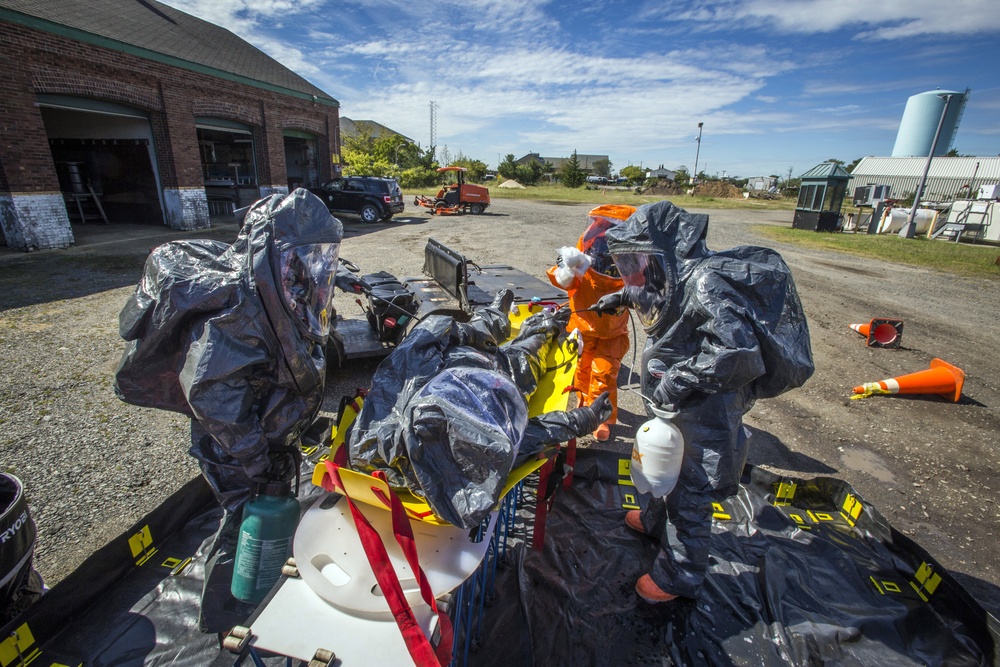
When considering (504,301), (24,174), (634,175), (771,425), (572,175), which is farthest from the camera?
(634,175)

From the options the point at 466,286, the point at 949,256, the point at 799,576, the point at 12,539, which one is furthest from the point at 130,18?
the point at 949,256

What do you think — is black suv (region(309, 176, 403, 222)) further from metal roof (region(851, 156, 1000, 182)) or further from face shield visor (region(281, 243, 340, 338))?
metal roof (region(851, 156, 1000, 182))

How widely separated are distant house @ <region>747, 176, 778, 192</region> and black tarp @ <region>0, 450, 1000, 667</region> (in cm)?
4832

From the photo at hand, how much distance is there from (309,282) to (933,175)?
44524 mm

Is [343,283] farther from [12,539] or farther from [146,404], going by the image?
[12,539]

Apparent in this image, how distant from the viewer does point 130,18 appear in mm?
12789

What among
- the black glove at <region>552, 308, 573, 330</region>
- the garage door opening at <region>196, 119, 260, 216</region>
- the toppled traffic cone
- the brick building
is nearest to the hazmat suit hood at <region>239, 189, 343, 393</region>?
the black glove at <region>552, 308, 573, 330</region>

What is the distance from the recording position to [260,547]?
1876mm

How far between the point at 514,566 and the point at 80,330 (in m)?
6.08

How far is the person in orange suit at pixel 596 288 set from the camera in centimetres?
327

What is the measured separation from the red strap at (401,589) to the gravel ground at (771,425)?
212 cm

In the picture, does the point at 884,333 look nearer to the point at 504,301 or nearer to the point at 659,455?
the point at 504,301

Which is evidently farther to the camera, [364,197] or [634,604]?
[364,197]

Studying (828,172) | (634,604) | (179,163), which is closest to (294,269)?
(634,604)
